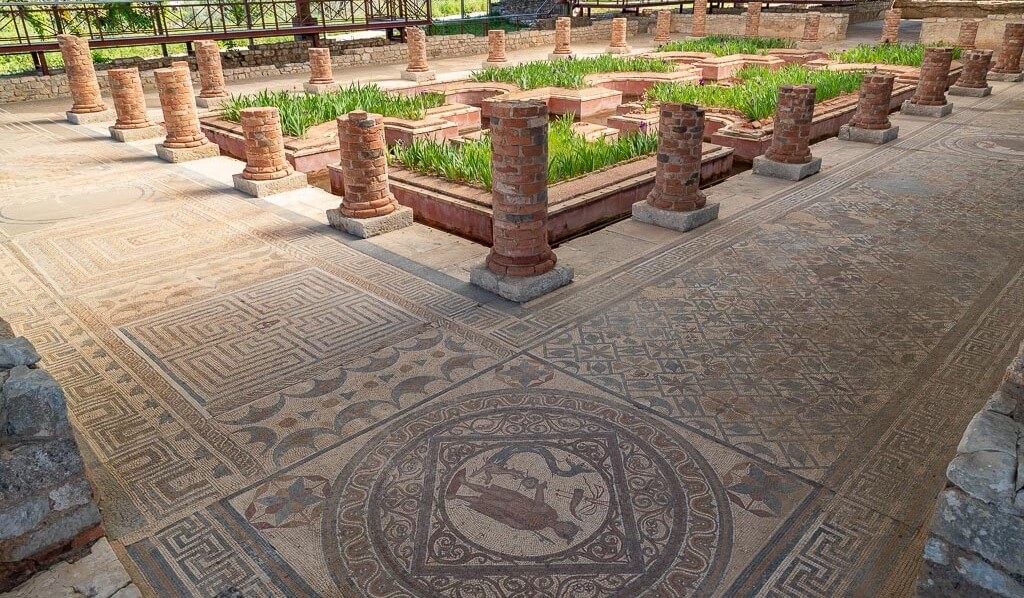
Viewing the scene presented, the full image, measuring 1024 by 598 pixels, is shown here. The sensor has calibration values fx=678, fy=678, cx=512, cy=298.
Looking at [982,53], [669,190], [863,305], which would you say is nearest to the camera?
[863,305]

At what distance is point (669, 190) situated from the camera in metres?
5.54

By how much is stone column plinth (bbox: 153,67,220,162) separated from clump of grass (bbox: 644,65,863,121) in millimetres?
6017

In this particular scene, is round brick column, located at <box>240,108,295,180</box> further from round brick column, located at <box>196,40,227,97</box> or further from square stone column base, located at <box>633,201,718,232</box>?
round brick column, located at <box>196,40,227,97</box>

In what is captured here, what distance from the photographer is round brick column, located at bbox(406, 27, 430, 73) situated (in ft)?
45.8

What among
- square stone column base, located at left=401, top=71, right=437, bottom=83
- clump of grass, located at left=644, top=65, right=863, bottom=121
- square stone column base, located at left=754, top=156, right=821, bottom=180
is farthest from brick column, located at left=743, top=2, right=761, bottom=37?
square stone column base, located at left=754, top=156, right=821, bottom=180

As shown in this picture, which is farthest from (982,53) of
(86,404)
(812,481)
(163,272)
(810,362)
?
(86,404)

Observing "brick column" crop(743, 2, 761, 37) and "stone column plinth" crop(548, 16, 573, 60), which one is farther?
"brick column" crop(743, 2, 761, 37)

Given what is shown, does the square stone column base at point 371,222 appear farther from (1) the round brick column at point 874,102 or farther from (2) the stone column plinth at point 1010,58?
(2) the stone column plinth at point 1010,58

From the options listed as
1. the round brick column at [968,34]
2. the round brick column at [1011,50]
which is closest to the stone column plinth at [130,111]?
the round brick column at [1011,50]

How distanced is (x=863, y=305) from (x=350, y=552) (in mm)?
3380

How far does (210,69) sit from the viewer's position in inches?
450

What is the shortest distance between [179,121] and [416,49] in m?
7.13

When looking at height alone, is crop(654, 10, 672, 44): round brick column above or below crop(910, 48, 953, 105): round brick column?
above

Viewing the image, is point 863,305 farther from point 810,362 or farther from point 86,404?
point 86,404
